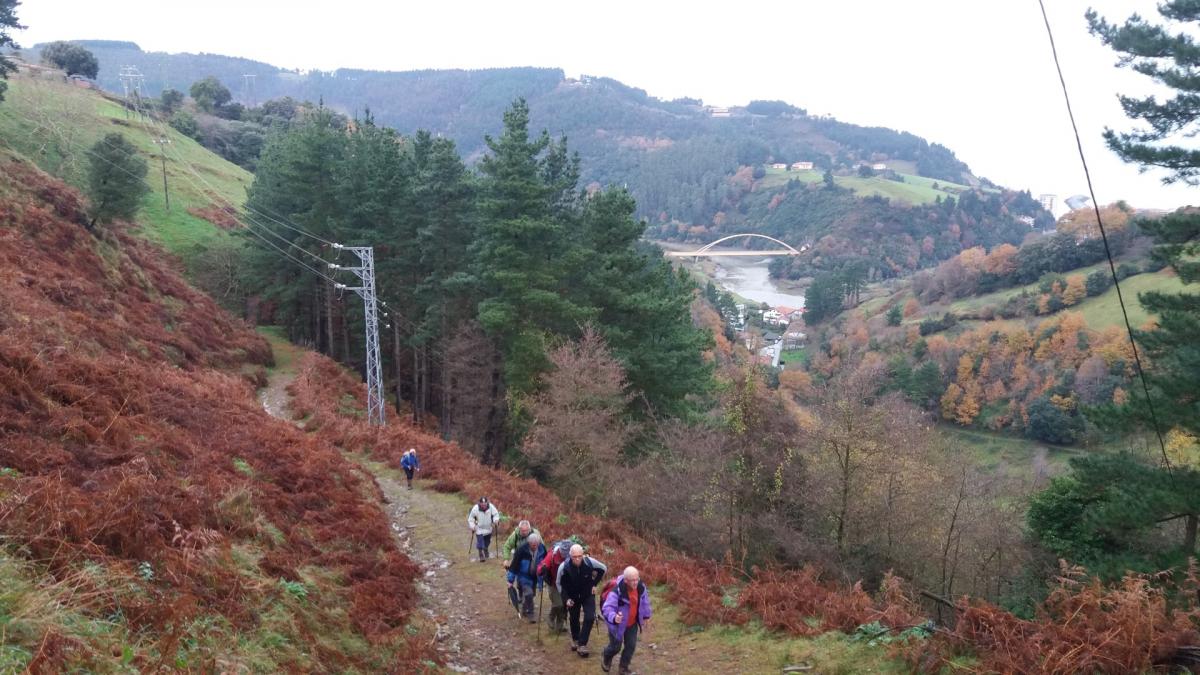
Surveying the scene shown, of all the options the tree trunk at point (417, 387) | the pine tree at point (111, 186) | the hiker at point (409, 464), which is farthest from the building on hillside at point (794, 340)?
the hiker at point (409, 464)

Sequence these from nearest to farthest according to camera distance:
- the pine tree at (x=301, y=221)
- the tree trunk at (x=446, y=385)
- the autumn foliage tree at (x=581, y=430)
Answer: the autumn foliage tree at (x=581, y=430) → the tree trunk at (x=446, y=385) → the pine tree at (x=301, y=221)

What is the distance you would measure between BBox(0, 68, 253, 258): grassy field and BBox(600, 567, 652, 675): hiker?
37339 mm

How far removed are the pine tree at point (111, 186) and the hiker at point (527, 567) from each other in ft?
90.7

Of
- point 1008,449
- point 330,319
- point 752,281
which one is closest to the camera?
point 330,319

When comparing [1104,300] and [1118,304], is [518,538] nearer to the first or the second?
[1118,304]

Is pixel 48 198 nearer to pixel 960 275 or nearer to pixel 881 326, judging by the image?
pixel 881 326

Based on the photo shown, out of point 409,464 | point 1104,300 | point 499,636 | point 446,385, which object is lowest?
point 446,385

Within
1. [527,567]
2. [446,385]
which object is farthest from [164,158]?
[527,567]

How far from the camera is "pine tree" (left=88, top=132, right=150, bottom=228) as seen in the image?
1104 inches

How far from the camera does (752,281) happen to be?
172 m

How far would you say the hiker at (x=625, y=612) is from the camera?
800 centimetres

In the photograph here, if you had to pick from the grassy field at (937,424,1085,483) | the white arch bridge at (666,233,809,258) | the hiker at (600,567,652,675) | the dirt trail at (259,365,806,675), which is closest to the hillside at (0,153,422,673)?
the dirt trail at (259,365,806,675)

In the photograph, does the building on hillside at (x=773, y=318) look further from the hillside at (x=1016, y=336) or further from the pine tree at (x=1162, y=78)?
the pine tree at (x=1162, y=78)

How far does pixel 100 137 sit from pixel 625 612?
6339cm
